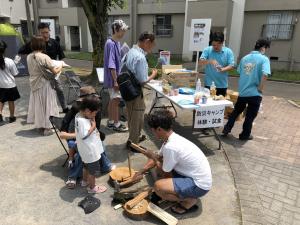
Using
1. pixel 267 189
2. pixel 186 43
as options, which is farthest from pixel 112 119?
pixel 186 43

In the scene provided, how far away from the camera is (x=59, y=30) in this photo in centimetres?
2500

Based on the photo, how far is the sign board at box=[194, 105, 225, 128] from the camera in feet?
14.4

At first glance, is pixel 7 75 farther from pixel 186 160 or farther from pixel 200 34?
pixel 200 34

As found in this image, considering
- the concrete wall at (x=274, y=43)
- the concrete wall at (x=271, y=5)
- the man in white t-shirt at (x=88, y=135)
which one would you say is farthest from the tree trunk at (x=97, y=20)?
the concrete wall at (x=274, y=43)

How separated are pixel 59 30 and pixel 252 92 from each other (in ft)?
76.7

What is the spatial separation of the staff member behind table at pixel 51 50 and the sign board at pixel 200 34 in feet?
11.2

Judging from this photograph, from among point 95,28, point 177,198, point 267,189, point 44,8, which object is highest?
point 44,8

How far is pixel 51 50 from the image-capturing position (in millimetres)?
5949

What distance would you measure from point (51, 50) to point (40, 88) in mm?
1466

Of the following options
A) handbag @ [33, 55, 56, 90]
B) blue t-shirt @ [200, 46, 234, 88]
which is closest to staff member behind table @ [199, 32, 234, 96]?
blue t-shirt @ [200, 46, 234, 88]

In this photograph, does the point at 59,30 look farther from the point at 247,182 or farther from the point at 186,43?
the point at 247,182

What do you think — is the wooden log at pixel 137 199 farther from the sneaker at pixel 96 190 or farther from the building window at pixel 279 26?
the building window at pixel 279 26

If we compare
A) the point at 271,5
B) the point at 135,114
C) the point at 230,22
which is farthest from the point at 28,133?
Result: the point at 271,5

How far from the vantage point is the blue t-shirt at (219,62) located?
5164 millimetres
